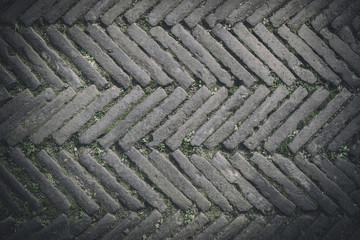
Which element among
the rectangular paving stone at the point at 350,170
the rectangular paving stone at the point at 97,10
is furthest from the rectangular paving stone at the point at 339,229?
the rectangular paving stone at the point at 97,10

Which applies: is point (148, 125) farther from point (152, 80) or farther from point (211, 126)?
point (211, 126)

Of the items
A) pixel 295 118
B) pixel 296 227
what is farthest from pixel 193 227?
pixel 295 118

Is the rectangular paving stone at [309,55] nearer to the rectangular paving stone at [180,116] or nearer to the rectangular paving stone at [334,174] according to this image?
the rectangular paving stone at [334,174]

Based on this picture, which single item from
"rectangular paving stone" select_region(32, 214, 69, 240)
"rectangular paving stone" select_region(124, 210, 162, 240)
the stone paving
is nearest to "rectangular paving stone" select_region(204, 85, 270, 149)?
the stone paving

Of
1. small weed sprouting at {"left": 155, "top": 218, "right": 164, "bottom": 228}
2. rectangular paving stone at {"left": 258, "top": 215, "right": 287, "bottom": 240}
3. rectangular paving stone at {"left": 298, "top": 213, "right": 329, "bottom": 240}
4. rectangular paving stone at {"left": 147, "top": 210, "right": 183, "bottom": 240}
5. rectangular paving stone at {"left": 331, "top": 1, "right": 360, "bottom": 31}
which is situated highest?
rectangular paving stone at {"left": 331, "top": 1, "right": 360, "bottom": 31}

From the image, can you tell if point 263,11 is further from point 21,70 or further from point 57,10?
point 21,70

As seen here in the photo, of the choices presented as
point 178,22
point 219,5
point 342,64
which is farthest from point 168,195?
point 342,64

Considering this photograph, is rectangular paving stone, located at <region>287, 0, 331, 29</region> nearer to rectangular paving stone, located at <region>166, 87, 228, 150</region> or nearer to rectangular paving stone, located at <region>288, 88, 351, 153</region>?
rectangular paving stone, located at <region>288, 88, 351, 153</region>
